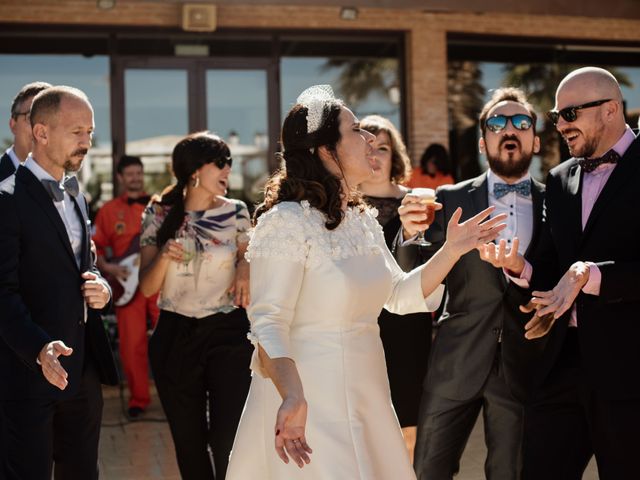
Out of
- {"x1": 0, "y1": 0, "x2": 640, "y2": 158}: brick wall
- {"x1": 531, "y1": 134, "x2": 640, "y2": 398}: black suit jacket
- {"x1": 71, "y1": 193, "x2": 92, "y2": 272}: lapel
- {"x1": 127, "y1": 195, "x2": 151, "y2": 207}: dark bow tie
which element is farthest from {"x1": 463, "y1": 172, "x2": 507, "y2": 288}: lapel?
{"x1": 0, "y1": 0, "x2": 640, "y2": 158}: brick wall

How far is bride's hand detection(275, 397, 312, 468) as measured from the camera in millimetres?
3373

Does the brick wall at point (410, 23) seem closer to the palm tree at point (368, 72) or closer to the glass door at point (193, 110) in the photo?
the palm tree at point (368, 72)

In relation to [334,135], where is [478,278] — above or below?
below

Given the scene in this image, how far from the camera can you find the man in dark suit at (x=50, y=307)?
14.2ft

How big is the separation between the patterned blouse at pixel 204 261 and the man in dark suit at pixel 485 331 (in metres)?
1.07

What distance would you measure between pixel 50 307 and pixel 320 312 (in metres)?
1.39

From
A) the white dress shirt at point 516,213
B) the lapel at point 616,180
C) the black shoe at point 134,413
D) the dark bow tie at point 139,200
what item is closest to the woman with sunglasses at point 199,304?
the white dress shirt at point 516,213

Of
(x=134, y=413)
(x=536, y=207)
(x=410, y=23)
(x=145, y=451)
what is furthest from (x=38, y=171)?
(x=410, y=23)

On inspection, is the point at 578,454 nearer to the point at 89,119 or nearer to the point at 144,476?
the point at 89,119

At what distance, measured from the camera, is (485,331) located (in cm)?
523

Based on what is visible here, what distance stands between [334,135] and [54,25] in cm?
873

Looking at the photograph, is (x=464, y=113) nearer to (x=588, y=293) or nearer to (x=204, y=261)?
(x=204, y=261)

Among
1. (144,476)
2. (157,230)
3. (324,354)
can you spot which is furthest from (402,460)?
(144,476)

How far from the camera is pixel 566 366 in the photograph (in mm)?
4496
